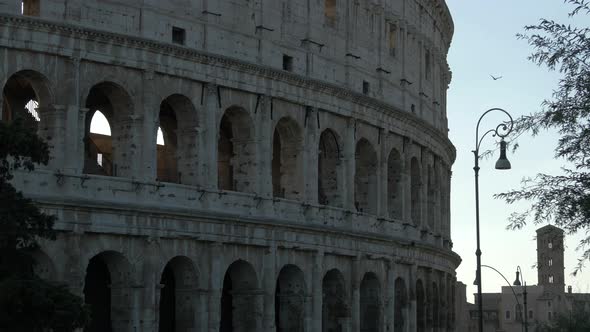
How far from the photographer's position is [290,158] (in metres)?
46.5

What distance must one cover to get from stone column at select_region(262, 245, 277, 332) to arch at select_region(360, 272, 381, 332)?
7147mm

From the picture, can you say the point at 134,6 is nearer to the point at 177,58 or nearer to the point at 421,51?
the point at 177,58

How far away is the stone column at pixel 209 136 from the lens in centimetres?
4197

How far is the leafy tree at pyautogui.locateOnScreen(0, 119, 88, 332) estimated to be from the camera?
27094 mm

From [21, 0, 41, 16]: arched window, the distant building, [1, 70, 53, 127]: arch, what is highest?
[21, 0, 41, 16]: arched window

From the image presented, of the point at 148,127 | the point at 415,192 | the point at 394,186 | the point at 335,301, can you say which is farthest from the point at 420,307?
the point at 148,127

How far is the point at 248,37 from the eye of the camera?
1729 inches

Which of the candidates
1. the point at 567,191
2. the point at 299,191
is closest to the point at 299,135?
the point at 299,191

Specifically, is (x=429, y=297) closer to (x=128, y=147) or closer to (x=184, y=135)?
(x=184, y=135)

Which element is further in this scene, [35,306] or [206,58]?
[206,58]

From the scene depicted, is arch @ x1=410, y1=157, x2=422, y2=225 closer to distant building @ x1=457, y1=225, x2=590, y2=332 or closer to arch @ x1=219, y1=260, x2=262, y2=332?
arch @ x1=219, y1=260, x2=262, y2=332

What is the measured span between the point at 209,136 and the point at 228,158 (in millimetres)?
4656

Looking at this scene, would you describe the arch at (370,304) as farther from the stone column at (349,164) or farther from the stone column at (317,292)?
the stone column at (317,292)

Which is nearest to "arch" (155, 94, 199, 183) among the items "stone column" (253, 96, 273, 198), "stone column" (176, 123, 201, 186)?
"stone column" (176, 123, 201, 186)
